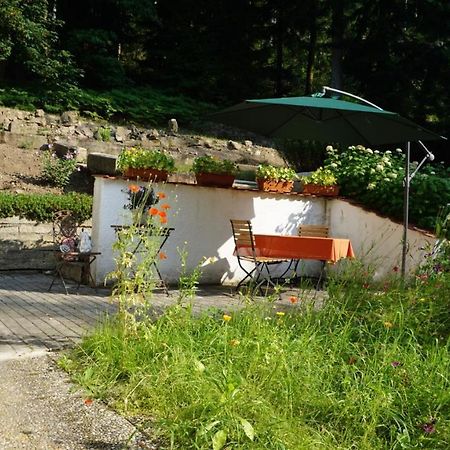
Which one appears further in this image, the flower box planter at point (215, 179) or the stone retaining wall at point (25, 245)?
the stone retaining wall at point (25, 245)

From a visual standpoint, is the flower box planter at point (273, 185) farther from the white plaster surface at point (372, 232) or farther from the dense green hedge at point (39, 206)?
the dense green hedge at point (39, 206)

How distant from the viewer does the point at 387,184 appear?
756 centimetres

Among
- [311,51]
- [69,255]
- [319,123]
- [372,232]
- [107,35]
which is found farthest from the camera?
[311,51]

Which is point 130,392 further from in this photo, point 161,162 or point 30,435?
point 161,162

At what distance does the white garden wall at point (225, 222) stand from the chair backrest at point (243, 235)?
0.57m

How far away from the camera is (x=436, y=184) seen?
716cm

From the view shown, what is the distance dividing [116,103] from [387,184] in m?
12.1

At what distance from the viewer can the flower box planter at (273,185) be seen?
7.39 metres

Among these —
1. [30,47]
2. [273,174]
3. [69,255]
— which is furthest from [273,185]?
[30,47]

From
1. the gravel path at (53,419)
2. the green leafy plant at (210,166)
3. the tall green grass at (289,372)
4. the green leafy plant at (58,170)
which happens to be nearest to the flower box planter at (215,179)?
the green leafy plant at (210,166)

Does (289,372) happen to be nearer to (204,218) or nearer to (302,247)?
(302,247)

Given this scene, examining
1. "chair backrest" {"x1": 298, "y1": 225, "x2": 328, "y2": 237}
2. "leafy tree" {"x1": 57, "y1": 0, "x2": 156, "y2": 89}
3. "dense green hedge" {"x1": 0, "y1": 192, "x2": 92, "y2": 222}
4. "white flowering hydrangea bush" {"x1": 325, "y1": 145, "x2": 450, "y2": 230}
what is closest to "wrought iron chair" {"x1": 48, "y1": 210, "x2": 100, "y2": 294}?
"dense green hedge" {"x1": 0, "y1": 192, "x2": 92, "y2": 222}

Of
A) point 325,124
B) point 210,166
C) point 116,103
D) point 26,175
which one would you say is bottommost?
point 26,175

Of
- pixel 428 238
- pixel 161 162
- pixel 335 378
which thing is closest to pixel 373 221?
pixel 428 238
